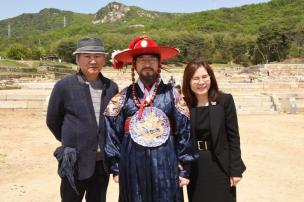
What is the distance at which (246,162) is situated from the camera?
7.17 meters

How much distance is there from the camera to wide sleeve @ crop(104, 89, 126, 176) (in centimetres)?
277

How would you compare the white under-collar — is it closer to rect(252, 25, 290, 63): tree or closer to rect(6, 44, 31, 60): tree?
rect(6, 44, 31, 60): tree

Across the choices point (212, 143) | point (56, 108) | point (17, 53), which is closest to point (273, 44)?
point (17, 53)

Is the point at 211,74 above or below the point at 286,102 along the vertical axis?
above

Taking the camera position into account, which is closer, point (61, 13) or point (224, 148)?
point (224, 148)

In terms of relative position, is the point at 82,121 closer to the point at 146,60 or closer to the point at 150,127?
the point at 150,127

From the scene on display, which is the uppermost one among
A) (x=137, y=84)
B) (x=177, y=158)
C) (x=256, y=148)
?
(x=137, y=84)

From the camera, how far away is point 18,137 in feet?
31.1

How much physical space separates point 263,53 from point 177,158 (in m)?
61.0

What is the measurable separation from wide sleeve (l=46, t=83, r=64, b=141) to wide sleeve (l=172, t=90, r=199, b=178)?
101cm

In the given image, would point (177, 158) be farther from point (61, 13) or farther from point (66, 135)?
Answer: point (61, 13)

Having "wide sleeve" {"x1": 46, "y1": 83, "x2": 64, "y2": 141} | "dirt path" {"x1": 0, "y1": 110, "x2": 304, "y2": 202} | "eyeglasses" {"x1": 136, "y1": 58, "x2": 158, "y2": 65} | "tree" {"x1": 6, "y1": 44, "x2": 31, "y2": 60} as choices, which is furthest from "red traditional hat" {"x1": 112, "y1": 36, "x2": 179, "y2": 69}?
"tree" {"x1": 6, "y1": 44, "x2": 31, "y2": 60}

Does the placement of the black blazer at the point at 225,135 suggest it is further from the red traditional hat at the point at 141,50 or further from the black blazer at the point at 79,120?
the black blazer at the point at 79,120

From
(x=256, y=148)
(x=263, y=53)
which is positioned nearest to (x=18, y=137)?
(x=256, y=148)
